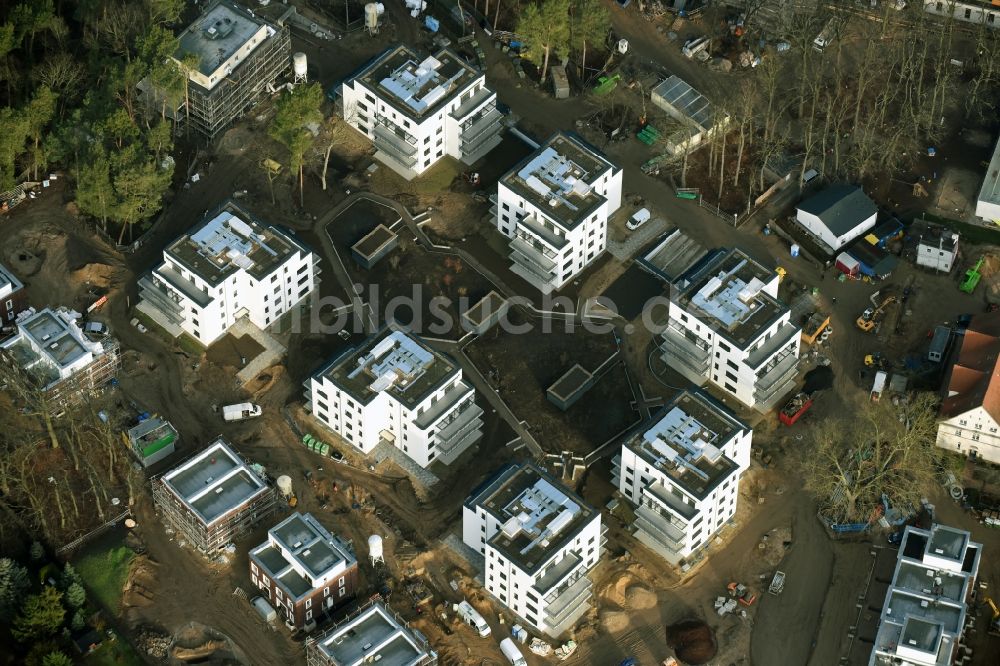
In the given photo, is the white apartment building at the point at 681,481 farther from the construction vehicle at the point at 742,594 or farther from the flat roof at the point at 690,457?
the construction vehicle at the point at 742,594

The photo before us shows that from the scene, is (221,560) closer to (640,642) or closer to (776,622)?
(640,642)

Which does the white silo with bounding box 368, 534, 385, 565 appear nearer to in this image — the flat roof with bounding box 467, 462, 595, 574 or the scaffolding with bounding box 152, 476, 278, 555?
the flat roof with bounding box 467, 462, 595, 574

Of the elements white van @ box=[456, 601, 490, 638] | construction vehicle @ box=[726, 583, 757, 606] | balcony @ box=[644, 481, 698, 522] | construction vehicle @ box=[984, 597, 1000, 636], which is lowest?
construction vehicle @ box=[984, 597, 1000, 636]

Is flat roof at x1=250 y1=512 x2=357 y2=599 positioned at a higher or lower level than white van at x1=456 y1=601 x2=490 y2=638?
higher

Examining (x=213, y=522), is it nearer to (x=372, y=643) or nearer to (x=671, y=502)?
(x=372, y=643)

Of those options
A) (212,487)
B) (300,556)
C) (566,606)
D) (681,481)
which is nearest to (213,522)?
(212,487)

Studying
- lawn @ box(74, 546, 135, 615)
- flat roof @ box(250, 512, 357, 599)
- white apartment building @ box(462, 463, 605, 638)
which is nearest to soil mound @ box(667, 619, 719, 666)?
white apartment building @ box(462, 463, 605, 638)
